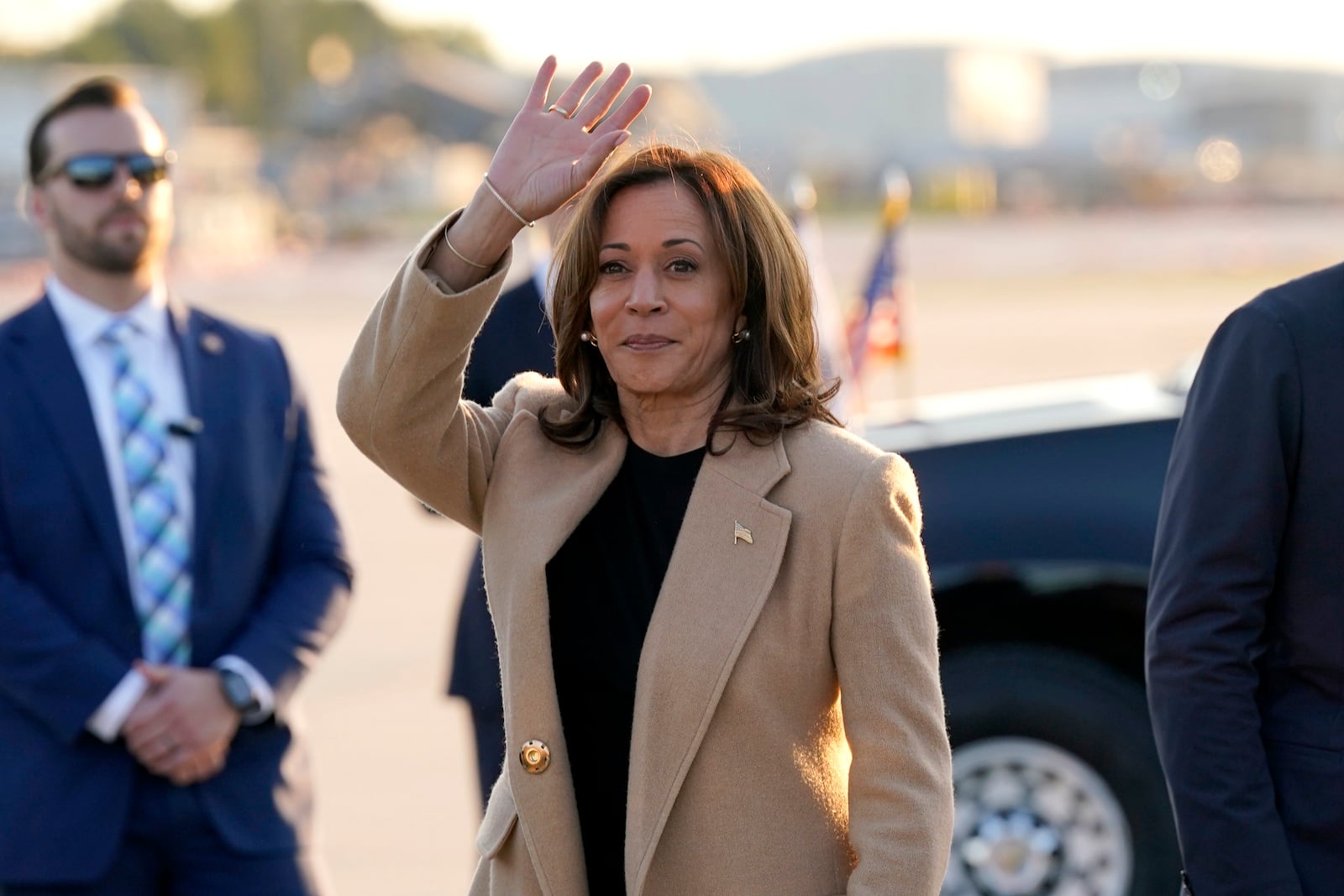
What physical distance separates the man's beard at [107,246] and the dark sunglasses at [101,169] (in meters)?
0.08

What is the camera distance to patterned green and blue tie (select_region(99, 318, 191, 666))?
141 inches

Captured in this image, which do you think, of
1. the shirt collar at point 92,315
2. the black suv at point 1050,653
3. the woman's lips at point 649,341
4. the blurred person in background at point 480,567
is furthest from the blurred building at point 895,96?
the woman's lips at point 649,341

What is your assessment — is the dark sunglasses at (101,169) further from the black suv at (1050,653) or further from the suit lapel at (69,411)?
the black suv at (1050,653)

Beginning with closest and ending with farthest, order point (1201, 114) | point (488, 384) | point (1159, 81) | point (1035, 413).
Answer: point (488, 384)
point (1035, 413)
point (1201, 114)
point (1159, 81)

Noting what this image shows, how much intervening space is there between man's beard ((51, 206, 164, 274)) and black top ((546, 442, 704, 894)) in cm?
169

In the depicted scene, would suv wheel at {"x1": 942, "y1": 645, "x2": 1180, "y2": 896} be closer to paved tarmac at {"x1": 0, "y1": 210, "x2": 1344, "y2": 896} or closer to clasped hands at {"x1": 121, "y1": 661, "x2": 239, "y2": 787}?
paved tarmac at {"x1": 0, "y1": 210, "x2": 1344, "y2": 896}

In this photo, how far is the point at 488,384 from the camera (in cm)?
394

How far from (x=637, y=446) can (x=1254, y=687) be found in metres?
0.95

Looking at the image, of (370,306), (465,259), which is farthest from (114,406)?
(370,306)

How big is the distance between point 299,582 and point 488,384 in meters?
0.61

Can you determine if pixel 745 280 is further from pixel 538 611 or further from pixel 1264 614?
pixel 1264 614

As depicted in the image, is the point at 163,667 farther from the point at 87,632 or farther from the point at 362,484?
the point at 362,484

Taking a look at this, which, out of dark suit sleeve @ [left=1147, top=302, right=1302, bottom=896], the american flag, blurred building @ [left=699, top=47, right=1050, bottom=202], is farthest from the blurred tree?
dark suit sleeve @ [left=1147, top=302, right=1302, bottom=896]

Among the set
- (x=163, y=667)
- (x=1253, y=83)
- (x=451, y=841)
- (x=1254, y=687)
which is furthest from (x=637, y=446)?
(x=1253, y=83)
